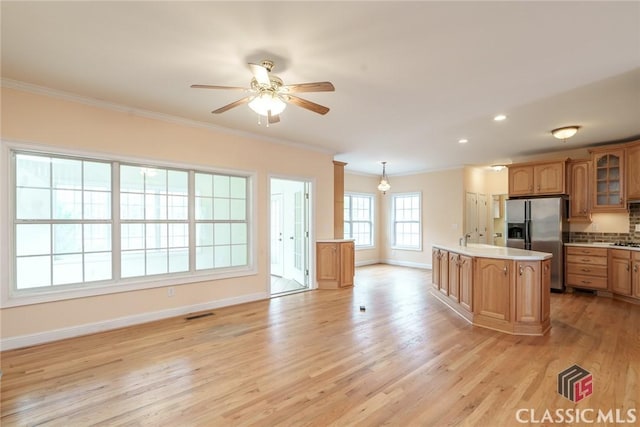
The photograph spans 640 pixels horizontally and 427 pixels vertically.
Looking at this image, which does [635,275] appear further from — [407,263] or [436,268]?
[407,263]

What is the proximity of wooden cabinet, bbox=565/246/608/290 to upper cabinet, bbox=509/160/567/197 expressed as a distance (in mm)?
1105

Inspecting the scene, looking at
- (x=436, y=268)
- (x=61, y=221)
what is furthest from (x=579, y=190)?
(x=61, y=221)

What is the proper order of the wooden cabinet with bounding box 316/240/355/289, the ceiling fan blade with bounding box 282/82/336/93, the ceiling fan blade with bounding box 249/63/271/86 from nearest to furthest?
the ceiling fan blade with bounding box 249/63/271/86 → the ceiling fan blade with bounding box 282/82/336/93 → the wooden cabinet with bounding box 316/240/355/289

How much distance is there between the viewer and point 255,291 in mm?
4867

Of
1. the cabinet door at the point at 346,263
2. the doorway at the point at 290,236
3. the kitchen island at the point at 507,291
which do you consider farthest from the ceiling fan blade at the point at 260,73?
the cabinet door at the point at 346,263

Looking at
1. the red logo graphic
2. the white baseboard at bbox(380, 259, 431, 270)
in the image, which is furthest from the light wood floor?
the white baseboard at bbox(380, 259, 431, 270)

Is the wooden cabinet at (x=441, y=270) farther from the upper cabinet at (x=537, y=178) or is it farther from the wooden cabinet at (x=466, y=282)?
the upper cabinet at (x=537, y=178)

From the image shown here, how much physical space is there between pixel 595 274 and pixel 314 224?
16.2ft

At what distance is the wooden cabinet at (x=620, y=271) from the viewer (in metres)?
4.72

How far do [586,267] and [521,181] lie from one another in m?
1.86

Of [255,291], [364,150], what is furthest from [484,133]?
[255,291]

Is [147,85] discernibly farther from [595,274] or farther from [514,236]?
[595,274]

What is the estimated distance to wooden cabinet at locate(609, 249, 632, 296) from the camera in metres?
4.72

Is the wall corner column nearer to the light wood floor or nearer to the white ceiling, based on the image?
Result: the white ceiling
